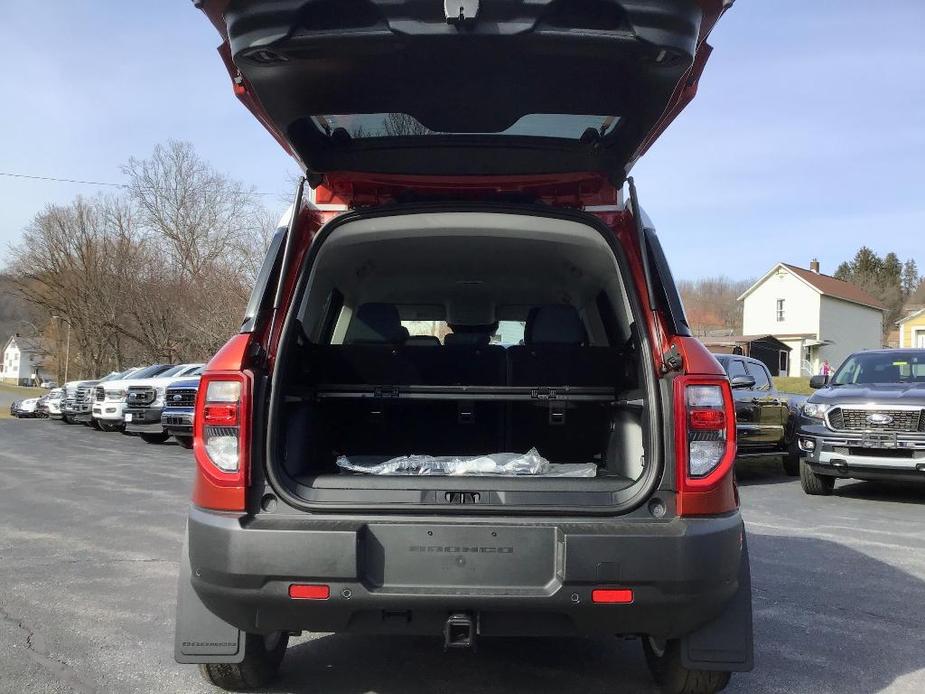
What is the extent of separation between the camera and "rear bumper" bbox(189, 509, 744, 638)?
2736 mm

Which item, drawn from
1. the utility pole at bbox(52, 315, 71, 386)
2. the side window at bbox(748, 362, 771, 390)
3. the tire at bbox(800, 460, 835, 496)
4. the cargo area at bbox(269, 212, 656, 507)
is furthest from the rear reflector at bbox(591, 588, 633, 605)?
the utility pole at bbox(52, 315, 71, 386)

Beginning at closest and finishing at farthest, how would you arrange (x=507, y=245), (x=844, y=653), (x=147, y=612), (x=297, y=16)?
(x=297, y=16) → (x=507, y=245) → (x=844, y=653) → (x=147, y=612)

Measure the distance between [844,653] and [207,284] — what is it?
40.1m

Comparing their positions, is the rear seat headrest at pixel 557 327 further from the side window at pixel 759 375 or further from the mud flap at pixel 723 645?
the side window at pixel 759 375

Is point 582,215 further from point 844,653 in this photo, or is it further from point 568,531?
point 844,653

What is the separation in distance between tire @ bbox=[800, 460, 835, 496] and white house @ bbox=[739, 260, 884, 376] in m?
47.2

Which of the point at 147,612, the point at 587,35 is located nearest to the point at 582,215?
the point at 587,35

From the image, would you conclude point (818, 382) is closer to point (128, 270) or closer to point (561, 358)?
point (561, 358)

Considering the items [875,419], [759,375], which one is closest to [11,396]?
[759,375]

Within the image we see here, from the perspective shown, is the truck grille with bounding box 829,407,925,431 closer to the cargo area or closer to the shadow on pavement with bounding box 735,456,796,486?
the shadow on pavement with bounding box 735,456,796,486

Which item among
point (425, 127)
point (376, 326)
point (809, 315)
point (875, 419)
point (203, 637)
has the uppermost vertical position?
point (809, 315)

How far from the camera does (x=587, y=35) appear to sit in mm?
2578

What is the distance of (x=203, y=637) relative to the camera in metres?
3.07

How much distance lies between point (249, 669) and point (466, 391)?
1445 millimetres
